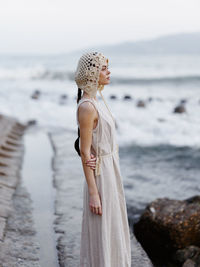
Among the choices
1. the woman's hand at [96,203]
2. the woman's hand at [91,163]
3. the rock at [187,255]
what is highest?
the woman's hand at [91,163]

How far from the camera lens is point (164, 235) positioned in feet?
13.2

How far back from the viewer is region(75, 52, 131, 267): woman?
2.37 m

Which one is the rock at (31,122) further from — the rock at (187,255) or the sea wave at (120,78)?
the sea wave at (120,78)

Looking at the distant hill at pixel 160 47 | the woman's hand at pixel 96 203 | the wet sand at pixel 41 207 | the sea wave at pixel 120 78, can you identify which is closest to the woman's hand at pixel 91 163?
the woman's hand at pixel 96 203

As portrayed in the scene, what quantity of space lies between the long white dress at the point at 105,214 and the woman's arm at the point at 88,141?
4cm

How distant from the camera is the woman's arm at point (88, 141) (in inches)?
92.0

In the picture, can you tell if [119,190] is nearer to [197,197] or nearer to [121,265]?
[121,265]

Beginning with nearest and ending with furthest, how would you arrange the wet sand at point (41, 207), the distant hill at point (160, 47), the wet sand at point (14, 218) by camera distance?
the wet sand at point (14, 218) → the wet sand at point (41, 207) → the distant hill at point (160, 47)

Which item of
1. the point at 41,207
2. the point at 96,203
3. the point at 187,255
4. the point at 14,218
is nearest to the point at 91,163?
the point at 96,203

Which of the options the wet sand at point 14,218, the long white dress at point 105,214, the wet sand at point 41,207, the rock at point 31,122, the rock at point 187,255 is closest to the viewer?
the long white dress at point 105,214

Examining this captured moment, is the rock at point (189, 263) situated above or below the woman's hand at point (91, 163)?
below

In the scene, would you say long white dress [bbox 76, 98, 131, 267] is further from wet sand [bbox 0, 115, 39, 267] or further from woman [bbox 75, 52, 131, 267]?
wet sand [bbox 0, 115, 39, 267]

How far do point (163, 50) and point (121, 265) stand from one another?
91.4 m

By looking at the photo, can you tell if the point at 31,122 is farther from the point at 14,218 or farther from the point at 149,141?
the point at 14,218
